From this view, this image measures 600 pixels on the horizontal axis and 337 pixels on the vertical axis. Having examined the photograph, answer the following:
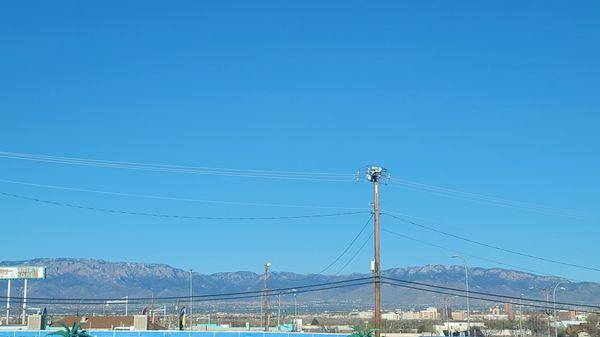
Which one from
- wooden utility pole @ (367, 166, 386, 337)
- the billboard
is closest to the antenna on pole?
wooden utility pole @ (367, 166, 386, 337)

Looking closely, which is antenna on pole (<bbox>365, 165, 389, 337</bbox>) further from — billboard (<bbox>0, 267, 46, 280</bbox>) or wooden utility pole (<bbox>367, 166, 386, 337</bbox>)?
billboard (<bbox>0, 267, 46, 280</bbox>)

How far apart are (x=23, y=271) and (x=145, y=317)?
163 ft

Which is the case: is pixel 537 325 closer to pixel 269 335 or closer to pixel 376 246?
pixel 269 335

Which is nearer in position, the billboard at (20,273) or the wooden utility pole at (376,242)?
the wooden utility pole at (376,242)

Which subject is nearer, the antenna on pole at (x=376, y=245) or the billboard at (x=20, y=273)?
the antenna on pole at (x=376, y=245)

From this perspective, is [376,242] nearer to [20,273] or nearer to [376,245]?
[376,245]

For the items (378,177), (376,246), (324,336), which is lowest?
(324,336)

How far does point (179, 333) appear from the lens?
80.6 metres

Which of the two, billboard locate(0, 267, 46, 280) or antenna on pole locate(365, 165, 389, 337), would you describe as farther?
billboard locate(0, 267, 46, 280)

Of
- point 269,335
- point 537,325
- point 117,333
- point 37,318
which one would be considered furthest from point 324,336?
point 537,325

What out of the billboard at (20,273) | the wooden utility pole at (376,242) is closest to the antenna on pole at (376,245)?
the wooden utility pole at (376,242)

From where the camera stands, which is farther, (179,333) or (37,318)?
(37,318)

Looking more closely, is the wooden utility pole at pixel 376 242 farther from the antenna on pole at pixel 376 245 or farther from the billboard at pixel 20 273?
the billboard at pixel 20 273

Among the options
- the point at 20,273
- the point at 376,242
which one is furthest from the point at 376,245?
the point at 20,273
